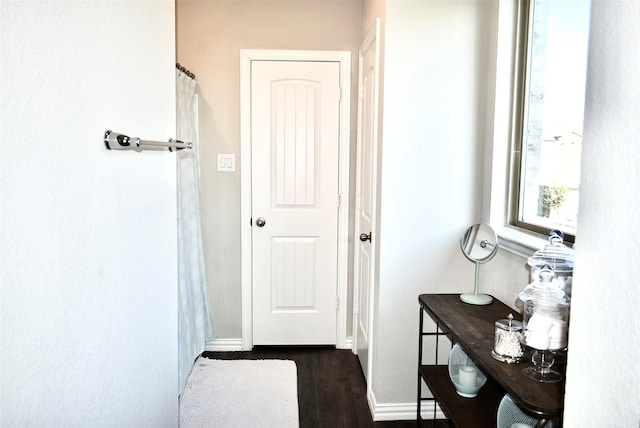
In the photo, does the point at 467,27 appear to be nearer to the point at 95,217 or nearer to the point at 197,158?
the point at 197,158

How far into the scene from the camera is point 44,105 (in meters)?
0.80

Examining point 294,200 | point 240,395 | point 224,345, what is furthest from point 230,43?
point 240,395

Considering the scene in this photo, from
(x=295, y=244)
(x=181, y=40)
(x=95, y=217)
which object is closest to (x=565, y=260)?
(x=95, y=217)

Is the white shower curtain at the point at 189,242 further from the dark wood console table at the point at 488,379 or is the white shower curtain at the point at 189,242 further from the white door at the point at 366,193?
the dark wood console table at the point at 488,379

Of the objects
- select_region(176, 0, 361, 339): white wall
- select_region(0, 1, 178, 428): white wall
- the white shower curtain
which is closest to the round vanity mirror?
select_region(0, 1, 178, 428): white wall

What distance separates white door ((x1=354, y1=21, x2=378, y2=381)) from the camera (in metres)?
2.62

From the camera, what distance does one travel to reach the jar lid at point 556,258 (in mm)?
1458

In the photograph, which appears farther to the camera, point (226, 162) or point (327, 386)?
point (226, 162)

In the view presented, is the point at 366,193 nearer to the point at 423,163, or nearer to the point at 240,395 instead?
the point at 423,163

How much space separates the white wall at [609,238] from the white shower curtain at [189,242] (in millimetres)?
2172

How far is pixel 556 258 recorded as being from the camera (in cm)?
148

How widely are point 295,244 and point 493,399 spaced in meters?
1.79

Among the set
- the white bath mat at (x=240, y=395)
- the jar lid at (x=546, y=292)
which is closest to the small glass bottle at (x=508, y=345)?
the jar lid at (x=546, y=292)

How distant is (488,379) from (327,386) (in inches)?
45.3
